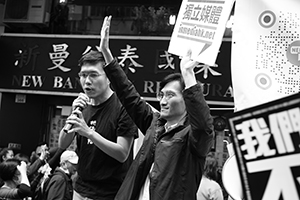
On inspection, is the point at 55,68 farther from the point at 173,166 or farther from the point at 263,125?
the point at 263,125

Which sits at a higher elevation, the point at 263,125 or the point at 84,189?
the point at 263,125

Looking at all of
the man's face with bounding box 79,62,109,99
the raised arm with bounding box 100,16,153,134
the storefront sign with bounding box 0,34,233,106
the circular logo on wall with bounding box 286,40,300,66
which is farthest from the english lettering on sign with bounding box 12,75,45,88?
the circular logo on wall with bounding box 286,40,300,66

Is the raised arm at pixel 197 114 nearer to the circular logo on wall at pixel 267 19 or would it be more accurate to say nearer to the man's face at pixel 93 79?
the circular logo on wall at pixel 267 19

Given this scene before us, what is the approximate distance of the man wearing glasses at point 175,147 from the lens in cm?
226

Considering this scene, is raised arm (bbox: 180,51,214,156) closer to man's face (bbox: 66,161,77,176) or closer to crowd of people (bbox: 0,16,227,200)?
crowd of people (bbox: 0,16,227,200)

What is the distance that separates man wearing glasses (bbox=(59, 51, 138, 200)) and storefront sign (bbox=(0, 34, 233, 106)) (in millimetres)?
5351

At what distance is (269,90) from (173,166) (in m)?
0.75

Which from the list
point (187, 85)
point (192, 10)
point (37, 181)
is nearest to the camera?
point (187, 85)

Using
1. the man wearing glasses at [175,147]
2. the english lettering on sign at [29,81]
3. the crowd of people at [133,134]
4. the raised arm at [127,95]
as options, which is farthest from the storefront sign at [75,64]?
Answer: the man wearing glasses at [175,147]

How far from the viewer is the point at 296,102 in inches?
51.0

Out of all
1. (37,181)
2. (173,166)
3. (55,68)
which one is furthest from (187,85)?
(55,68)

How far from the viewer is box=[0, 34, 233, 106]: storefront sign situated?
8.28 m

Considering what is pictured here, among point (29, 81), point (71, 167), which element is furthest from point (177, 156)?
point (29, 81)

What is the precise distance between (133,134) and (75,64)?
6280 millimetres
